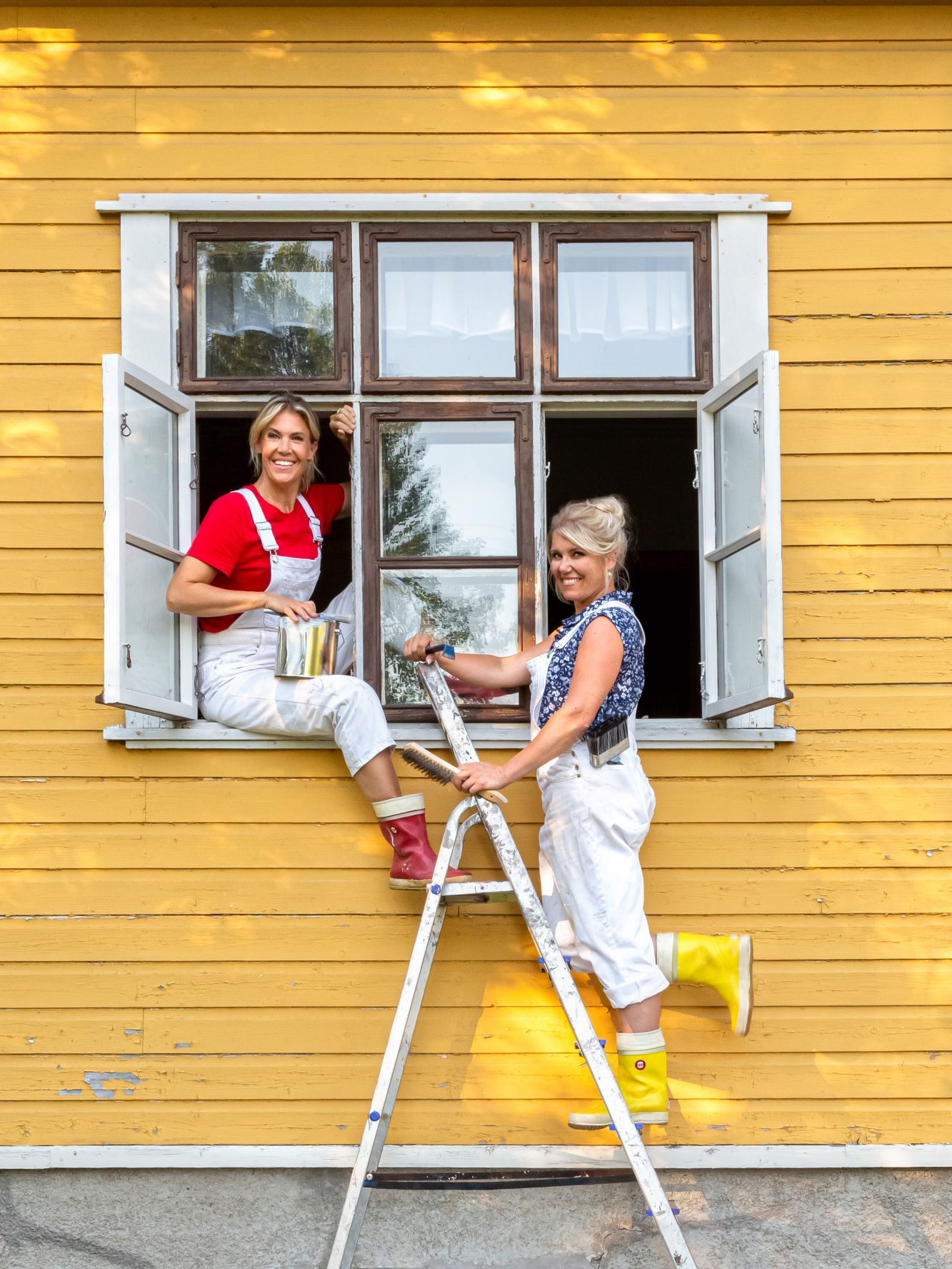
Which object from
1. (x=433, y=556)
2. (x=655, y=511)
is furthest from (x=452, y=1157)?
(x=655, y=511)

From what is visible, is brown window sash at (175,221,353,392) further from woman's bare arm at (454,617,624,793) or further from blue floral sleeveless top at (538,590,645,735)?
woman's bare arm at (454,617,624,793)

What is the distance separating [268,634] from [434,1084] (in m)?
1.40

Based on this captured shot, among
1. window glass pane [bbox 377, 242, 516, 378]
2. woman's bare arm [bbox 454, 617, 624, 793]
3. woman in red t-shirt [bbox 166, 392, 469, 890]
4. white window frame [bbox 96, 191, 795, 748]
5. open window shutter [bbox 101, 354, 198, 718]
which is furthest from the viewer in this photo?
window glass pane [bbox 377, 242, 516, 378]

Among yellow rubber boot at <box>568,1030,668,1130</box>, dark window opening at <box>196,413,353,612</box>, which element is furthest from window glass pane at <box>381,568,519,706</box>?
dark window opening at <box>196,413,353,612</box>

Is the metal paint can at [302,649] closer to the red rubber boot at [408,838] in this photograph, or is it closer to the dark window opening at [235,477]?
the red rubber boot at [408,838]

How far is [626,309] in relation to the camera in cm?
405

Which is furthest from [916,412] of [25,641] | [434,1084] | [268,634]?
[25,641]

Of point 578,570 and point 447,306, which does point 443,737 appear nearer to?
point 578,570

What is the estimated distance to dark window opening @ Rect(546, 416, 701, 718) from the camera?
7.88 metres

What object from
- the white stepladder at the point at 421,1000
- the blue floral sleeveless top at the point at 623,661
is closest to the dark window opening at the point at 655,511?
the blue floral sleeveless top at the point at 623,661

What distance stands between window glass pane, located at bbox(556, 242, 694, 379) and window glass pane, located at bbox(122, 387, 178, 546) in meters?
1.25

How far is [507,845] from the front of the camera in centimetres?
343

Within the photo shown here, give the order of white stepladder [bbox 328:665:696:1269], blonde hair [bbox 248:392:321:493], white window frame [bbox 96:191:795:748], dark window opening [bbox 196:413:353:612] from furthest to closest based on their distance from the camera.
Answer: dark window opening [bbox 196:413:353:612] < white window frame [bbox 96:191:795:748] < blonde hair [bbox 248:392:321:493] < white stepladder [bbox 328:665:696:1269]

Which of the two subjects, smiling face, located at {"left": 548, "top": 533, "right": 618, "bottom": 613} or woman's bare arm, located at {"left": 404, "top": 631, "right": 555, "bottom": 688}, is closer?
smiling face, located at {"left": 548, "top": 533, "right": 618, "bottom": 613}
